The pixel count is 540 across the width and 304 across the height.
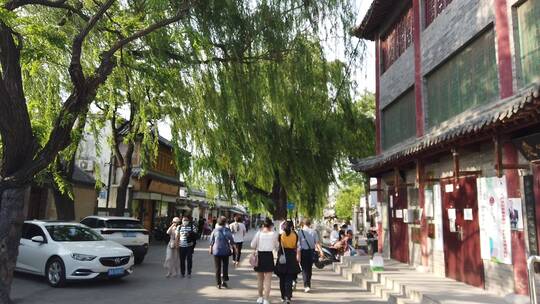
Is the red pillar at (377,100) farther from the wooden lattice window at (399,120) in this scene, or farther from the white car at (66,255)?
the white car at (66,255)

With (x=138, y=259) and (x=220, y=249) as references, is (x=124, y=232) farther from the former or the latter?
(x=220, y=249)

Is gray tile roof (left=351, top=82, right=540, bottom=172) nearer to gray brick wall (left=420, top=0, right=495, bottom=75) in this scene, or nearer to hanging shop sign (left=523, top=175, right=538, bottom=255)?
hanging shop sign (left=523, top=175, right=538, bottom=255)

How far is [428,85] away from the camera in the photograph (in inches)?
487

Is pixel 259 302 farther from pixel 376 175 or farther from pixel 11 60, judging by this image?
pixel 376 175

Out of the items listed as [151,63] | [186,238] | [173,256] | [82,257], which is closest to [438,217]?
[186,238]

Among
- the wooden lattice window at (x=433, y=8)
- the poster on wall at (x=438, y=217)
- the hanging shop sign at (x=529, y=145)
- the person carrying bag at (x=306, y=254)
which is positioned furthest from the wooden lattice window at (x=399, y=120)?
the hanging shop sign at (x=529, y=145)

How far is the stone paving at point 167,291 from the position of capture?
8570mm

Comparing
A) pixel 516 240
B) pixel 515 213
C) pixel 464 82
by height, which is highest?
pixel 464 82

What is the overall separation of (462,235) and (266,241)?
14.3 feet

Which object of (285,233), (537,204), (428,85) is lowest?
(285,233)

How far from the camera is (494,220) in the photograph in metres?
8.27

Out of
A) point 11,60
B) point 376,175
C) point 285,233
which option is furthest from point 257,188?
point 11,60

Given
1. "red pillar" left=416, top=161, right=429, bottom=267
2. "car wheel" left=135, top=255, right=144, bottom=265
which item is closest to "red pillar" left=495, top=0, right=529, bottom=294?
"red pillar" left=416, top=161, right=429, bottom=267

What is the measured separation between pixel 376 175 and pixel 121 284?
9.34 meters
